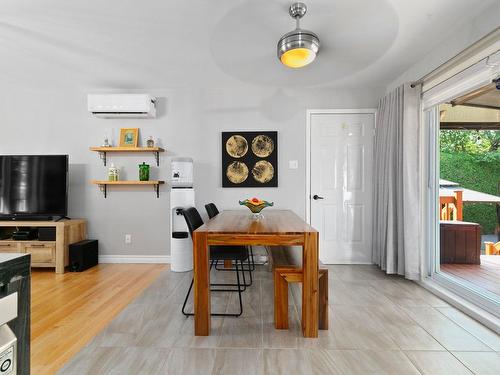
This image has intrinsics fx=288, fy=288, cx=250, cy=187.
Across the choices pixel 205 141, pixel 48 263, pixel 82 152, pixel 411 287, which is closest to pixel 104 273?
pixel 48 263

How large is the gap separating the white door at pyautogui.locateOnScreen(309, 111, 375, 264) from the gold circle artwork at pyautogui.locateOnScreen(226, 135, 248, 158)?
0.89m

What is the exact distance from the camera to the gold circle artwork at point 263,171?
3.77m

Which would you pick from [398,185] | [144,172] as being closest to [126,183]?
[144,172]

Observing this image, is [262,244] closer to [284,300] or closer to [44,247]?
[284,300]

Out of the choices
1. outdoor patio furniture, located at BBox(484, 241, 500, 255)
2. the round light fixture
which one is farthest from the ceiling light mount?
outdoor patio furniture, located at BBox(484, 241, 500, 255)

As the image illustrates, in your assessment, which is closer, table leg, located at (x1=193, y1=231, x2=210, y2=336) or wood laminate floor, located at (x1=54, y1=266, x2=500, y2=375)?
wood laminate floor, located at (x1=54, y1=266, x2=500, y2=375)

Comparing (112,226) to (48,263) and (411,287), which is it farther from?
(411,287)

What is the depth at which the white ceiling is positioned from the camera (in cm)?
223

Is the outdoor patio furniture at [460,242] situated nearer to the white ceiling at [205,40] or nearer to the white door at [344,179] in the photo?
the white door at [344,179]

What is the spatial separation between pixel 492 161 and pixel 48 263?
4.87 metres

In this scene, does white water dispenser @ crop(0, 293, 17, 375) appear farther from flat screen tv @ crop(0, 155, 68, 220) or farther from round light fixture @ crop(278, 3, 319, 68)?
flat screen tv @ crop(0, 155, 68, 220)

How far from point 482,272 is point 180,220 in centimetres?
337

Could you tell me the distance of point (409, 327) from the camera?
2.07 m

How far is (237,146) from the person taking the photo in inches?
149
